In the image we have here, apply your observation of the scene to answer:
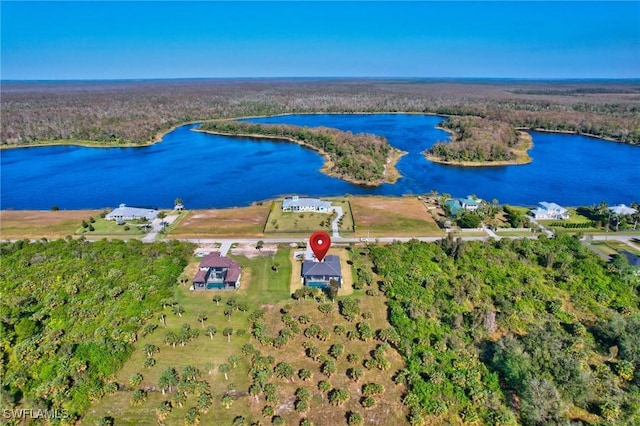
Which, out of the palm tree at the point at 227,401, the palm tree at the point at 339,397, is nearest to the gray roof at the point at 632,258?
the palm tree at the point at 339,397

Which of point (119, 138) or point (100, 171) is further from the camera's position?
point (119, 138)

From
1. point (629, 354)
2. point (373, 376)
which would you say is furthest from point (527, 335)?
point (373, 376)

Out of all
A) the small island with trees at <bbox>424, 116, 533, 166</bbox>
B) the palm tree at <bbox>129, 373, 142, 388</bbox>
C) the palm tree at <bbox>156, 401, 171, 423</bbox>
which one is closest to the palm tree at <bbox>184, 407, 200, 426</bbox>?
the palm tree at <bbox>156, 401, 171, 423</bbox>

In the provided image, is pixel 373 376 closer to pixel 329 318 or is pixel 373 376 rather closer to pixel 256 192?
pixel 329 318

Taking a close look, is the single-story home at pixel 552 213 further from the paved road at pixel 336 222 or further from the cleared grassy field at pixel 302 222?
the paved road at pixel 336 222

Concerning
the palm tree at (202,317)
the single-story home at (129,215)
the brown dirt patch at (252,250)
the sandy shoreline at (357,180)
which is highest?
the sandy shoreline at (357,180)

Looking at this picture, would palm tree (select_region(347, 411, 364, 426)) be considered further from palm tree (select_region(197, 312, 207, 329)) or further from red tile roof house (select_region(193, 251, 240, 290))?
red tile roof house (select_region(193, 251, 240, 290))
